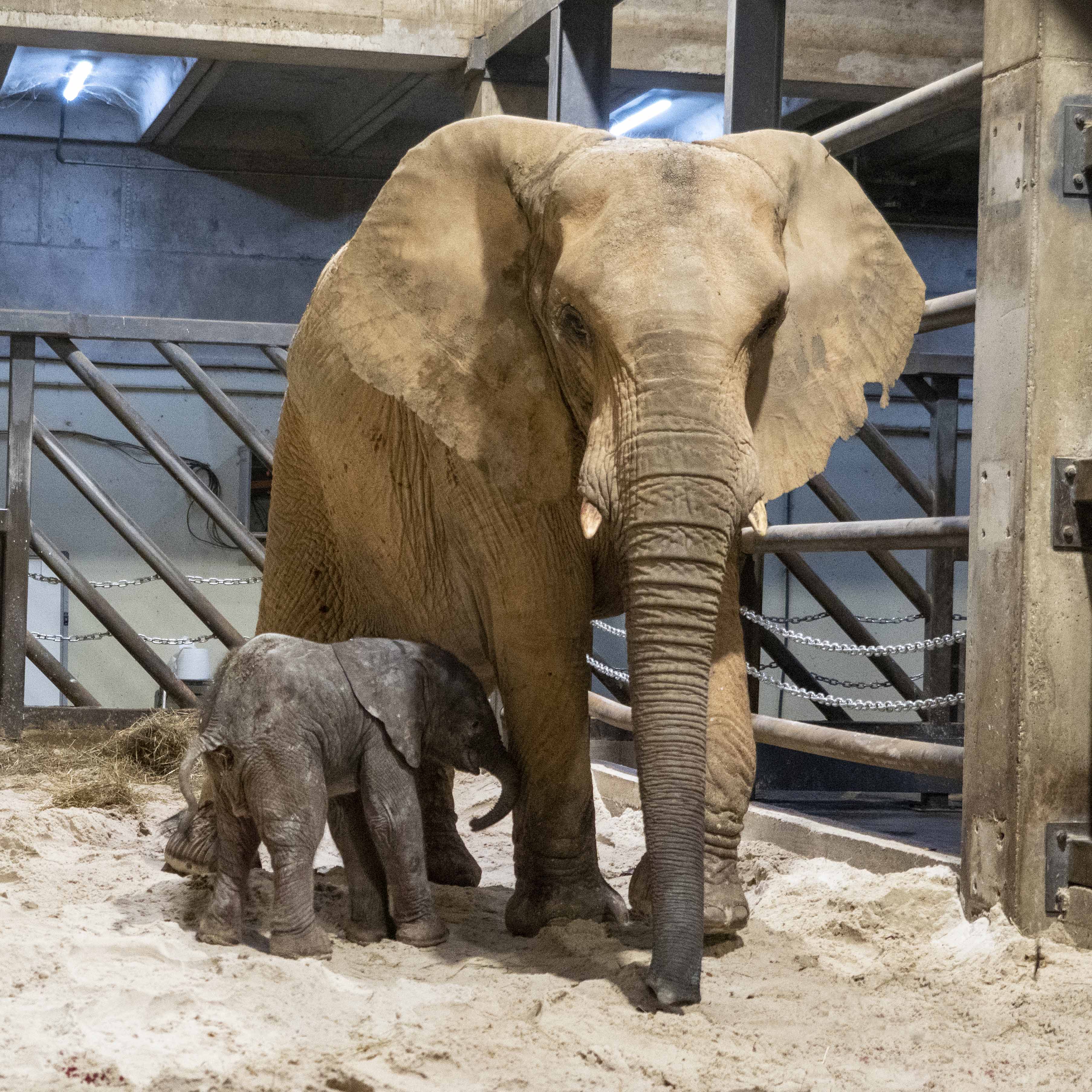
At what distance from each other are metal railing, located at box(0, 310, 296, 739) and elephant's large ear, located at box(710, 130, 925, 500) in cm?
439

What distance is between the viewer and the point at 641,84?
8.93 meters

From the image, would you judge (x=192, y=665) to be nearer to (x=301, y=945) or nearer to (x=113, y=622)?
(x=113, y=622)

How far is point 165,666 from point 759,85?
4.59 meters

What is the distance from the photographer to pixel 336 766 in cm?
371

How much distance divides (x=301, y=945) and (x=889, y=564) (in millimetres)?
5507

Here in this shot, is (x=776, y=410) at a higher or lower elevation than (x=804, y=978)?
higher

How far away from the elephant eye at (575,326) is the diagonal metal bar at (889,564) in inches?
180

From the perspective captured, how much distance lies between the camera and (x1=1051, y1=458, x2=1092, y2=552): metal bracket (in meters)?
3.73

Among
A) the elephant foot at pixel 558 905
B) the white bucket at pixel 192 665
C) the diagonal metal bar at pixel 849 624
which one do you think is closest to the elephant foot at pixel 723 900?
the elephant foot at pixel 558 905

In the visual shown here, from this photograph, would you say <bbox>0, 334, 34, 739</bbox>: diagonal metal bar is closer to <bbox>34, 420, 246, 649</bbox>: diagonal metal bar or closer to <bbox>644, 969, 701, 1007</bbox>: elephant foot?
<bbox>34, 420, 246, 649</bbox>: diagonal metal bar

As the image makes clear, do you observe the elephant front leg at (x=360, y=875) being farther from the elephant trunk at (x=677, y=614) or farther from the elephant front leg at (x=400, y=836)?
the elephant trunk at (x=677, y=614)

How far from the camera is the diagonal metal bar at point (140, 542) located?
8.38 m

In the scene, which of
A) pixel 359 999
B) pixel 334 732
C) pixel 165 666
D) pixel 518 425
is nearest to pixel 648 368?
pixel 518 425

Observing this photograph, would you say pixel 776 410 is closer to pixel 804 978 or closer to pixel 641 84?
pixel 804 978
